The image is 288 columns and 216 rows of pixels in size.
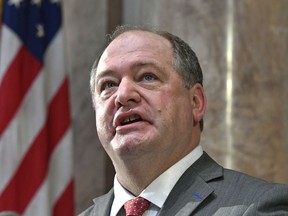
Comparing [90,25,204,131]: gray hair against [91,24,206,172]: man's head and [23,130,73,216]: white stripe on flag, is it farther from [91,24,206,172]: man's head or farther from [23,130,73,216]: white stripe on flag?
[23,130,73,216]: white stripe on flag

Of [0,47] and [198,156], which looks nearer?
[198,156]

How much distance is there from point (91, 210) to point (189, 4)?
1.96 m

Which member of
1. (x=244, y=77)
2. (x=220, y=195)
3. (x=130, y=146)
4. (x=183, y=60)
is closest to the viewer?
(x=220, y=195)

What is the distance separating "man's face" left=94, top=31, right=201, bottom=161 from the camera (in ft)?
9.54

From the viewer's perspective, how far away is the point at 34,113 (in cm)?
488

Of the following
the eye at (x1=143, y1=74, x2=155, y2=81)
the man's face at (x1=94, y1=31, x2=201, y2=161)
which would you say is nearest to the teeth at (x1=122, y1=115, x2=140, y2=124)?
the man's face at (x1=94, y1=31, x2=201, y2=161)

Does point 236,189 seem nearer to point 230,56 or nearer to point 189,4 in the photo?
point 230,56

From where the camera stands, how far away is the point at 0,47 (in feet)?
16.0

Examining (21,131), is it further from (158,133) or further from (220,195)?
(220,195)

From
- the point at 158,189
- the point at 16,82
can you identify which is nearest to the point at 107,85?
the point at 158,189

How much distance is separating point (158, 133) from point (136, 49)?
16.2 inches

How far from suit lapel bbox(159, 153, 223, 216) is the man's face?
12 centimetres

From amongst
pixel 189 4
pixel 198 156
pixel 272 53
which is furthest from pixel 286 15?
pixel 198 156

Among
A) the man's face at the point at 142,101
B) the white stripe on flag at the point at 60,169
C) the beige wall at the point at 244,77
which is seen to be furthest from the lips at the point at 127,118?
the white stripe on flag at the point at 60,169
